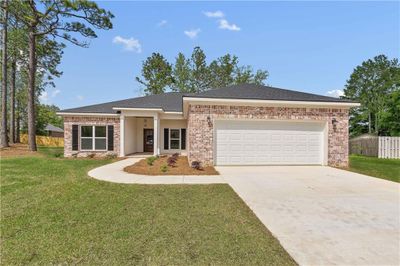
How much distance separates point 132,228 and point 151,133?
15166 mm

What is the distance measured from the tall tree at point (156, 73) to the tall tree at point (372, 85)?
32.9 meters

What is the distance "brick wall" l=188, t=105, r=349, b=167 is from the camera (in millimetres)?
10602

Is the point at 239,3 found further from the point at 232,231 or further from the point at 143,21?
the point at 232,231

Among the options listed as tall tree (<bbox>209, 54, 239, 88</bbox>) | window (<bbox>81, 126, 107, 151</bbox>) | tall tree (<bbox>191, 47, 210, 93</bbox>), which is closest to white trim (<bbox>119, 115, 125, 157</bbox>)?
window (<bbox>81, 126, 107, 151</bbox>)

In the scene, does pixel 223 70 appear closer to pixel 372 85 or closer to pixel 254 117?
pixel 372 85

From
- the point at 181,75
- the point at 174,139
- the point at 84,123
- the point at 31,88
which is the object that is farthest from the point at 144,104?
the point at 181,75

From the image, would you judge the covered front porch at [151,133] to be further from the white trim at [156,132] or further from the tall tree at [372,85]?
the tall tree at [372,85]

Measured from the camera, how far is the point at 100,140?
51.8 ft

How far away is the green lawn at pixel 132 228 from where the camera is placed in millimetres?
3021

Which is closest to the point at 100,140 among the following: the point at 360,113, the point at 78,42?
the point at 78,42

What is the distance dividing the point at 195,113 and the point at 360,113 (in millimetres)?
40492

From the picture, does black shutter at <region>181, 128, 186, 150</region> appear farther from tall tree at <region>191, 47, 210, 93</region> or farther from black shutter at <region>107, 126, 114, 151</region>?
tall tree at <region>191, 47, 210, 93</region>

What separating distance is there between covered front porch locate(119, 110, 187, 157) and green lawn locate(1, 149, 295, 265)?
29.1 feet

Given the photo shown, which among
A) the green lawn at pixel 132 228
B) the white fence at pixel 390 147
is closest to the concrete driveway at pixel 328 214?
the green lawn at pixel 132 228
